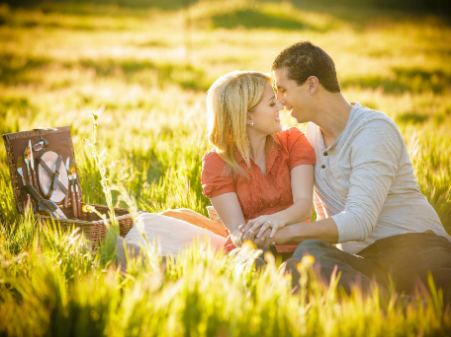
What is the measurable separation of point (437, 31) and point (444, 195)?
96.7 feet

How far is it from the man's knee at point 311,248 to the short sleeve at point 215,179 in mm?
692

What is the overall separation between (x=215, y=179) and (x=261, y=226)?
1.57 ft

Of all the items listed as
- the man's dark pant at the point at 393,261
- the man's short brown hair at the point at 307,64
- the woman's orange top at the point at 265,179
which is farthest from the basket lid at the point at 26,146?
the man's dark pant at the point at 393,261

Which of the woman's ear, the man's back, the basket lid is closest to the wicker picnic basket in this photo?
the basket lid

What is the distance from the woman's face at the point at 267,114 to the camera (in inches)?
127

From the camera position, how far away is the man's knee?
2701 millimetres

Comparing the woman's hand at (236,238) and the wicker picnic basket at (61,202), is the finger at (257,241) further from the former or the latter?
the wicker picnic basket at (61,202)

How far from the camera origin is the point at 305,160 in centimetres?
331

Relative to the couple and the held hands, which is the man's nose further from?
the held hands

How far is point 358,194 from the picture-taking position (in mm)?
2879

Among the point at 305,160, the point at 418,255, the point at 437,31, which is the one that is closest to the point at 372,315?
the point at 418,255

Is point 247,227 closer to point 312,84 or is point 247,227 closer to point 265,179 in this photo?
point 265,179

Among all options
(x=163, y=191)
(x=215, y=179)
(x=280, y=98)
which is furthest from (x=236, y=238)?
(x=163, y=191)

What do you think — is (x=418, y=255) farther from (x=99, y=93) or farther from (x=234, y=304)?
(x=99, y=93)
